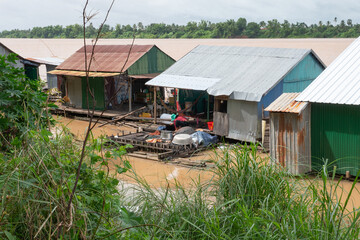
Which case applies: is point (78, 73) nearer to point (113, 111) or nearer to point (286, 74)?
point (113, 111)

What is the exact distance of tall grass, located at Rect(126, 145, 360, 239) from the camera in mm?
4703

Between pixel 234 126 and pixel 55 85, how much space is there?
779 inches

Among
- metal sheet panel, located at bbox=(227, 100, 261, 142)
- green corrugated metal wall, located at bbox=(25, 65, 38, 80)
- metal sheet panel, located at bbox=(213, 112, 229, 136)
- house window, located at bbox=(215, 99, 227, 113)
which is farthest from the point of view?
green corrugated metal wall, located at bbox=(25, 65, 38, 80)

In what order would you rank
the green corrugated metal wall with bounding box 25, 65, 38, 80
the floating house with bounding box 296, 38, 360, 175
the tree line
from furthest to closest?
the tree line, the green corrugated metal wall with bounding box 25, 65, 38, 80, the floating house with bounding box 296, 38, 360, 175

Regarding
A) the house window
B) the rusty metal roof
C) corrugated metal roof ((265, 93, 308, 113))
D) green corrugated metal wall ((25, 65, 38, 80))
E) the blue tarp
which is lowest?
the blue tarp

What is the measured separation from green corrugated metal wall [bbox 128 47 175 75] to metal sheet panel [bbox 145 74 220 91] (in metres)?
3.32

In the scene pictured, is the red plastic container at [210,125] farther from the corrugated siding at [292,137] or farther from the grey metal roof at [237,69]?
the corrugated siding at [292,137]

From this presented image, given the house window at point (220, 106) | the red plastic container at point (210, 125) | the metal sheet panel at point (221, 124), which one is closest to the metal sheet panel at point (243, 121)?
the metal sheet panel at point (221, 124)

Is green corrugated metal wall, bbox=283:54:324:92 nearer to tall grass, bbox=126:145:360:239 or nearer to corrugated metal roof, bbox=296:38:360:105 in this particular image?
corrugated metal roof, bbox=296:38:360:105

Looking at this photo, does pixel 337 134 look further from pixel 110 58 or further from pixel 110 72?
pixel 110 58

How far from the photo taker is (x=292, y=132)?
13484 mm

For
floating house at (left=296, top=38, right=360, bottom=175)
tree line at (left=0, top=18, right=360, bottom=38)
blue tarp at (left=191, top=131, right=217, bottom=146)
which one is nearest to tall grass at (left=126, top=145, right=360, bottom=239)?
floating house at (left=296, top=38, right=360, bottom=175)

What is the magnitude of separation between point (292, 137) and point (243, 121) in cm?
512

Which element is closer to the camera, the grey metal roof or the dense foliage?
the dense foliage
